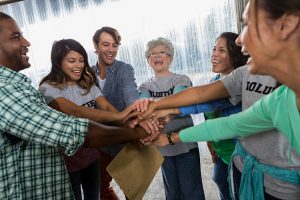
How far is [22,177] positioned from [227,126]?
821mm

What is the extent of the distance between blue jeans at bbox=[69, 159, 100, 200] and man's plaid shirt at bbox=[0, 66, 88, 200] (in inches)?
31.5

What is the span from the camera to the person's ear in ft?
2.25

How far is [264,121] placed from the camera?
0.96 metres

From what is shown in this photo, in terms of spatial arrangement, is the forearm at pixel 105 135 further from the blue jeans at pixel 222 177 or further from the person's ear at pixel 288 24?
the blue jeans at pixel 222 177

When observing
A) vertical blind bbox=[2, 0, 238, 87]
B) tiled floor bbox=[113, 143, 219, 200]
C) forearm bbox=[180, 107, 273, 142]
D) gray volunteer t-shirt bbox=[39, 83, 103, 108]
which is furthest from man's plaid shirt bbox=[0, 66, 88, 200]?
vertical blind bbox=[2, 0, 238, 87]

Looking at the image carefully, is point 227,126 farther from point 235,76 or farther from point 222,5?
point 222,5

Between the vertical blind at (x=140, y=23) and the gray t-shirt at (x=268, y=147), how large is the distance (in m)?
1.83

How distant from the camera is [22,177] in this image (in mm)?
1044

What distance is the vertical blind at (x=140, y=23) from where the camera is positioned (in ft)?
9.87

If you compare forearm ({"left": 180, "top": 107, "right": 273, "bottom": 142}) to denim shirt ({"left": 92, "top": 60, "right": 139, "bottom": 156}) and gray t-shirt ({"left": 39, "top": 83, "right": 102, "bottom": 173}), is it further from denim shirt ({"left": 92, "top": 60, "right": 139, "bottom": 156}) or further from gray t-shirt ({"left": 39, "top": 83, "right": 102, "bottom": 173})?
denim shirt ({"left": 92, "top": 60, "right": 139, "bottom": 156})

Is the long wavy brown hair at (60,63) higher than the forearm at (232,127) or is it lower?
higher

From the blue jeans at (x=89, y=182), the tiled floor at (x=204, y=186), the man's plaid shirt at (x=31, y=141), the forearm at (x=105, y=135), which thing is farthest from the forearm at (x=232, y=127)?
the tiled floor at (x=204, y=186)

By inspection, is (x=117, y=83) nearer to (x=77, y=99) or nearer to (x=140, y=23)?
(x=77, y=99)

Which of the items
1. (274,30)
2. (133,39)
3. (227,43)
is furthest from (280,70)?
(133,39)
